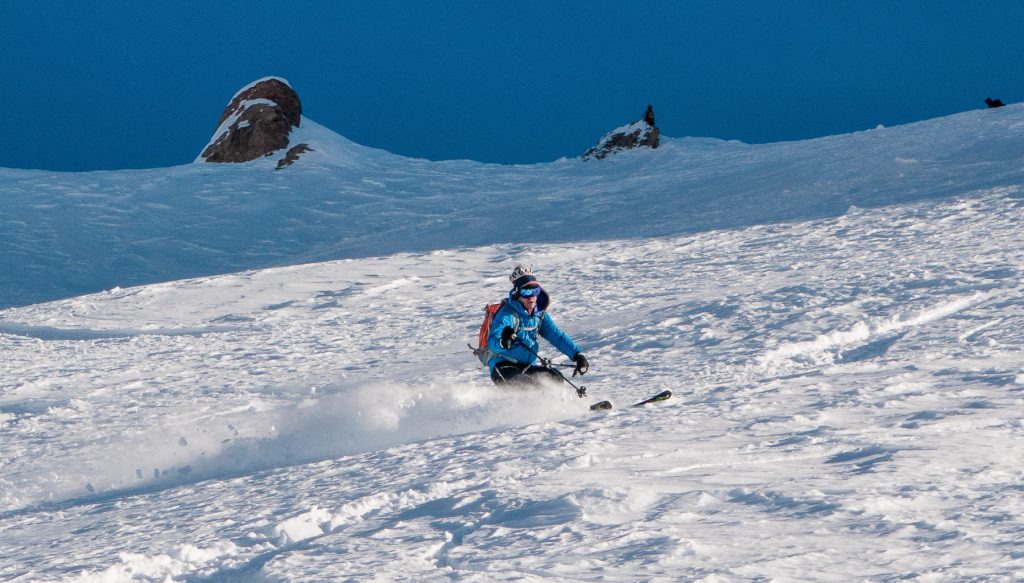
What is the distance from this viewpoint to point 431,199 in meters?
30.7

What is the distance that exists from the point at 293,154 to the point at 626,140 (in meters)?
13.2

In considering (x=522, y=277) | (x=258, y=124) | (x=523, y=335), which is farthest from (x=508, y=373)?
(x=258, y=124)

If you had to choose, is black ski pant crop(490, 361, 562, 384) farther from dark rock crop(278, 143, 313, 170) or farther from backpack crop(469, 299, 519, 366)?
dark rock crop(278, 143, 313, 170)

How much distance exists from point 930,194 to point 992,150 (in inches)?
184

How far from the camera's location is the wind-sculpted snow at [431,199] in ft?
66.2

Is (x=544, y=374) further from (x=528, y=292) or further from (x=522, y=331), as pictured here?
(x=528, y=292)

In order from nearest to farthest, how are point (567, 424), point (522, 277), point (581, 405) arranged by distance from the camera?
point (567, 424), point (581, 405), point (522, 277)

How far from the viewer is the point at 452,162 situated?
39.7 m

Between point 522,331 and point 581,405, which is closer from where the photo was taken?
point 581,405

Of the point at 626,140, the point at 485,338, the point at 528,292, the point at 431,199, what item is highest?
the point at 626,140

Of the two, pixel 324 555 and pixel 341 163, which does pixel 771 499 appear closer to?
pixel 324 555

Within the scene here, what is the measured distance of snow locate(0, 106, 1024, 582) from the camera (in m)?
4.27

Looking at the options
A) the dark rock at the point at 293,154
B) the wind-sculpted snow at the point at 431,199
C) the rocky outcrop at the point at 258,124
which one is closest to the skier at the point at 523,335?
the wind-sculpted snow at the point at 431,199

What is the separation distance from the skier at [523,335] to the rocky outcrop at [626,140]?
93.4 ft
